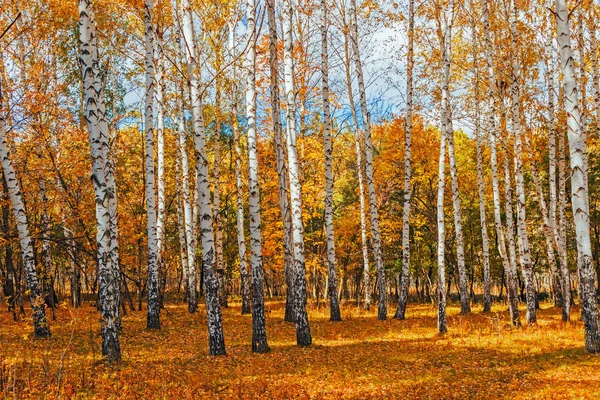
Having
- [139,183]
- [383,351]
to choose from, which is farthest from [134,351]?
[139,183]

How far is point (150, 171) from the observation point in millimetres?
12938

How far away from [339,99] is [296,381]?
15.7 m

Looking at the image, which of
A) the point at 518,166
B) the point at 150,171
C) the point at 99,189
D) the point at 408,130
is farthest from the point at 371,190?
the point at 99,189

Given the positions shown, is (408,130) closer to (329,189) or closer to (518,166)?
(329,189)

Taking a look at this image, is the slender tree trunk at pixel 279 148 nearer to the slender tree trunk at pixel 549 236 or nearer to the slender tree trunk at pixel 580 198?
the slender tree trunk at pixel 580 198

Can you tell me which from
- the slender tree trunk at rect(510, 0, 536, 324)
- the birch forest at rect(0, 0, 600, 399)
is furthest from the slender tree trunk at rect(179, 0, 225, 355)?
the slender tree trunk at rect(510, 0, 536, 324)

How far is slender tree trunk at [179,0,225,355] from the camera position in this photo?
966 cm

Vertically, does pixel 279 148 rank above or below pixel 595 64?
below

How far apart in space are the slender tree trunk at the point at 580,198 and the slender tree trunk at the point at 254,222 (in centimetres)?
667

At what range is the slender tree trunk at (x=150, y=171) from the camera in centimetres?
1213

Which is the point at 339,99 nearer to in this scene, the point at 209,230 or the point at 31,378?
the point at 209,230

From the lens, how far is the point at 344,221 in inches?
1072

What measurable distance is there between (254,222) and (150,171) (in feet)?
14.2

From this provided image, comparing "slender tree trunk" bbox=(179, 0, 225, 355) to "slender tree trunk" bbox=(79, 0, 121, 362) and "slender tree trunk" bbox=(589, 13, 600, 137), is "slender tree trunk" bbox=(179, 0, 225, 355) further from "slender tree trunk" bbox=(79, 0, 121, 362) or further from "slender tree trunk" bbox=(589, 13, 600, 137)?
"slender tree trunk" bbox=(589, 13, 600, 137)
